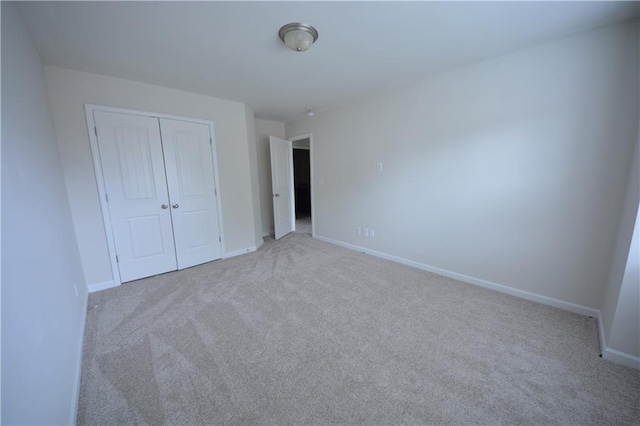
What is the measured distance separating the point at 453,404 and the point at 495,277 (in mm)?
1733

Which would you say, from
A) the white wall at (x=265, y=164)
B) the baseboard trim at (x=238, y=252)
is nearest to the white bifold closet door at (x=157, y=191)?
the baseboard trim at (x=238, y=252)

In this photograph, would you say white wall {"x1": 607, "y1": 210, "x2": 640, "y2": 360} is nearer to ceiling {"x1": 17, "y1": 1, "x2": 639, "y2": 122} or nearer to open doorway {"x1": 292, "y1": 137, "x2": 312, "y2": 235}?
ceiling {"x1": 17, "y1": 1, "x2": 639, "y2": 122}

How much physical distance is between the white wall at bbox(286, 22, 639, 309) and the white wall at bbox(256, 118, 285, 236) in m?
2.08

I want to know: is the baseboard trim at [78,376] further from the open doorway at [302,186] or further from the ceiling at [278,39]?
the open doorway at [302,186]

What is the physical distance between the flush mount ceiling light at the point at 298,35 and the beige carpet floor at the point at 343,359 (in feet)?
7.70

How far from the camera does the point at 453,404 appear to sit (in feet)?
4.44

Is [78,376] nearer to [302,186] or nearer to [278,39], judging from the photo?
[278,39]

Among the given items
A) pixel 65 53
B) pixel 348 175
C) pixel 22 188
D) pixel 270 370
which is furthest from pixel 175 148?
pixel 270 370

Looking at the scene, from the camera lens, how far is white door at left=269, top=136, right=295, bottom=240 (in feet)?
14.5

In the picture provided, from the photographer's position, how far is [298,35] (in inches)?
71.7

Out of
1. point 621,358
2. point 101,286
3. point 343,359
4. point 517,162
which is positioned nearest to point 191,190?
point 101,286

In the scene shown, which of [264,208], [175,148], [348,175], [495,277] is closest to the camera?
[495,277]

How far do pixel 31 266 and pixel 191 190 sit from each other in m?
2.21

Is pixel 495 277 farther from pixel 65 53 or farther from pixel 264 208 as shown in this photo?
pixel 65 53
